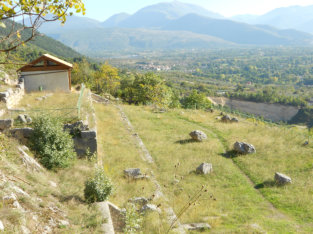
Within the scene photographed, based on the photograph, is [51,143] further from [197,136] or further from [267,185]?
[197,136]

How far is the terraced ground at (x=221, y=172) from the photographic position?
9555 mm

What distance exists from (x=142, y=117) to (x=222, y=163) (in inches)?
446

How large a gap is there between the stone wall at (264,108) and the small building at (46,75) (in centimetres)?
7596

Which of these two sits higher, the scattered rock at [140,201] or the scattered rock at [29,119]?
the scattered rock at [29,119]

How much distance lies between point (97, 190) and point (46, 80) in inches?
670

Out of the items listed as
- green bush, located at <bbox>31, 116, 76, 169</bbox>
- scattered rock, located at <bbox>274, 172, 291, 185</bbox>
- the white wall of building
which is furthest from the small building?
scattered rock, located at <bbox>274, 172, 291, 185</bbox>

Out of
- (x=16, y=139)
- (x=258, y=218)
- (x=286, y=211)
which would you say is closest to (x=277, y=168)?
(x=286, y=211)

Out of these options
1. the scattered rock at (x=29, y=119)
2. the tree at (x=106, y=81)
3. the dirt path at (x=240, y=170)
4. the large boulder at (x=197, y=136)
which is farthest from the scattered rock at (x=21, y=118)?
the tree at (x=106, y=81)

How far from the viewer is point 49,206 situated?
7.26m

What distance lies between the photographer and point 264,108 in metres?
97.6

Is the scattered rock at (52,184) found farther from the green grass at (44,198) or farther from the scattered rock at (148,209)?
the scattered rock at (148,209)

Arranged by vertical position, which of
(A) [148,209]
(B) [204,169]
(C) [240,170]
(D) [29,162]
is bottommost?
(C) [240,170]

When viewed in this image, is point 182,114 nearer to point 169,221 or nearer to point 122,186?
point 122,186

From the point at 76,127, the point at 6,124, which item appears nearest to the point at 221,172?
Answer: the point at 76,127
